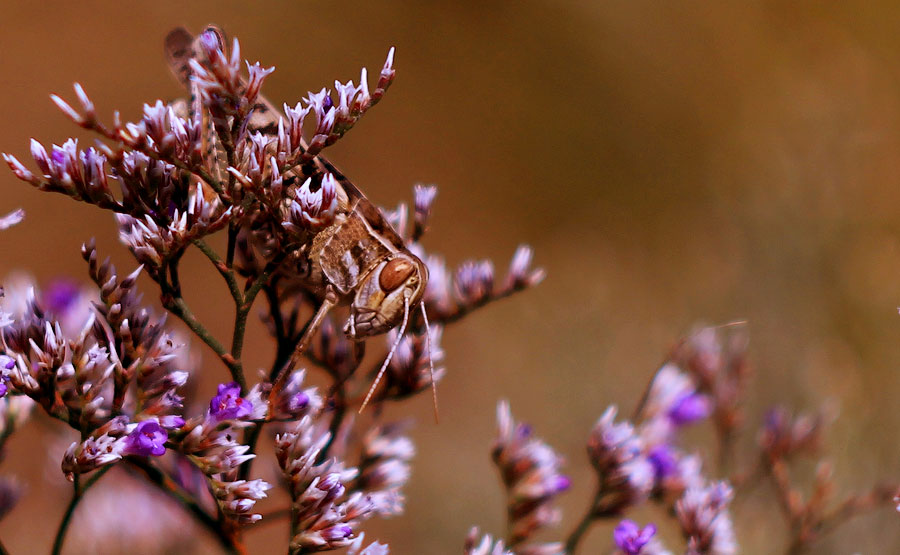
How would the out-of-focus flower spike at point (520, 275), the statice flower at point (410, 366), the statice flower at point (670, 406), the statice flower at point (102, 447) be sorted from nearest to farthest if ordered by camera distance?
the statice flower at point (102, 447)
the statice flower at point (410, 366)
the out-of-focus flower spike at point (520, 275)
the statice flower at point (670, 406)

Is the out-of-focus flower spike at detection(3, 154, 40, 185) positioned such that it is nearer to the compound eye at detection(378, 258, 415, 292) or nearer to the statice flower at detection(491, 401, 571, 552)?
the compound eye at detection(378, 258, 415, 292)

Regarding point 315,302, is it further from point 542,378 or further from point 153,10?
point 153,10

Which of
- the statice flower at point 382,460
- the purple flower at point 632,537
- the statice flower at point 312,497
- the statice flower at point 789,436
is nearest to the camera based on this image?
the statice flower at point 312,497

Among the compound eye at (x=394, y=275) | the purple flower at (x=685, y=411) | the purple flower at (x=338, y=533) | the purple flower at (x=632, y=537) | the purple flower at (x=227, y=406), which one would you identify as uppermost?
the compound eye at (x=394, y=275)

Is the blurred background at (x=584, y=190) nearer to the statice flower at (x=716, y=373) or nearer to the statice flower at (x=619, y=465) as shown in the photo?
the statice flower at (x=716, y=373)

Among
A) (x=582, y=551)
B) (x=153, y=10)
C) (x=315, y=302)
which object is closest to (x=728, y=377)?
(x=582, y=551)

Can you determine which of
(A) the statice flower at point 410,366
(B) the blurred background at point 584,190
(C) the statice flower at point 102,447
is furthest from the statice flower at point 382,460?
(B) the blurred background at point 584,190
